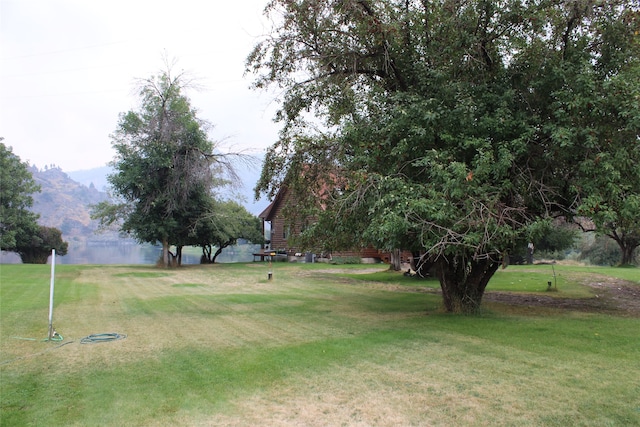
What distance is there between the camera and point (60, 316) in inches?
444

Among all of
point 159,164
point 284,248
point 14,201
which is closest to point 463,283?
point 159,164

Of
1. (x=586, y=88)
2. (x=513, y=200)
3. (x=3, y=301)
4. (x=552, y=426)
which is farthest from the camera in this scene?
(x=3, y=301)

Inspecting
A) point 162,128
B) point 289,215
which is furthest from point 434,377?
point 162,128

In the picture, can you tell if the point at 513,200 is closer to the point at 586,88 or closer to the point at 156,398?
the point at 586,88

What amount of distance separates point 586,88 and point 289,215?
7531mm

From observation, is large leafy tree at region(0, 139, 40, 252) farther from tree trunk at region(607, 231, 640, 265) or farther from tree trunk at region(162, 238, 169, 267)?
tree trunk at region(607, 231, 640, 265)

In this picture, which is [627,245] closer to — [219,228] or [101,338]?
[219,228]

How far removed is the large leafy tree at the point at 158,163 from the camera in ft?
100

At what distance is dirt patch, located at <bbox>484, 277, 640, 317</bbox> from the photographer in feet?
41.2

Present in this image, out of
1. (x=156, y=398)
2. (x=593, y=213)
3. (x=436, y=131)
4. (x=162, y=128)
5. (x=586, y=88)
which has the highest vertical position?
(x=162, y=128)

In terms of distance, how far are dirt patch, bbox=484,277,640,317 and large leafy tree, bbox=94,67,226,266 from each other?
2195 cm

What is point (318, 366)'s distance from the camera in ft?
22.4

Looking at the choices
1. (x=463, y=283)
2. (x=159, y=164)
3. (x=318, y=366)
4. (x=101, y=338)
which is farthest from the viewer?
(x=159, y=164)

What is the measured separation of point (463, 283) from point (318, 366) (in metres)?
5.96
